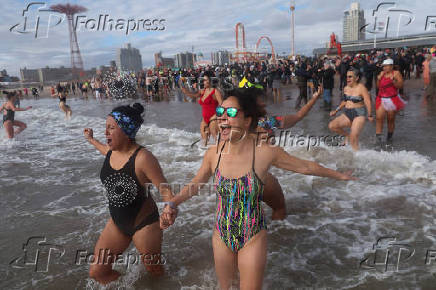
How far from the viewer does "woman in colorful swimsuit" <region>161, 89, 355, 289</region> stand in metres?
2.31

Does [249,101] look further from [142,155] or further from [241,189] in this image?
[142,155]

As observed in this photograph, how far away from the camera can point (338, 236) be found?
3.96 metres

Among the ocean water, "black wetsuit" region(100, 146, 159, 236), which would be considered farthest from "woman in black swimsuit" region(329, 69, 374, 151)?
"black wetsuit" region(100, 146, 159, 236)

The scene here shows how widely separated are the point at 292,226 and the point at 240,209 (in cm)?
214

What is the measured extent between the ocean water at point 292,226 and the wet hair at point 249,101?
178cm

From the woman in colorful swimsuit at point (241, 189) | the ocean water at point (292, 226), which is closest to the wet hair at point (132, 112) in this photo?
the woman in colorful swimsuit at point (241, 189)

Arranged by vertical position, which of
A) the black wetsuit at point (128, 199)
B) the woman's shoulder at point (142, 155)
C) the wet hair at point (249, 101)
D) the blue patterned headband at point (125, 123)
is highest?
the wet hair at point (249, 101)

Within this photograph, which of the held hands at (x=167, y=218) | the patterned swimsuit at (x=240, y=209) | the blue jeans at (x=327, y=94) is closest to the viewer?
the held hands at (x=167, y=218)

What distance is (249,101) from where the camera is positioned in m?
2.39

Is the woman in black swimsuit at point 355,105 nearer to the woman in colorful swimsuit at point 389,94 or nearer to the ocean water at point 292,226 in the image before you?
the ocean water at point 292,226

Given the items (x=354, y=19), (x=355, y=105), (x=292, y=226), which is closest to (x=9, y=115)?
(x=292, y=226)

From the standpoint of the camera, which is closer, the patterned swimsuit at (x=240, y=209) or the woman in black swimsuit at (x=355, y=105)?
the patterned swimsuit at (x=240, y=209)

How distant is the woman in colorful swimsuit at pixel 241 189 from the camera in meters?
2.31

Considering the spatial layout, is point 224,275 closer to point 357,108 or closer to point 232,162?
point 232,162
